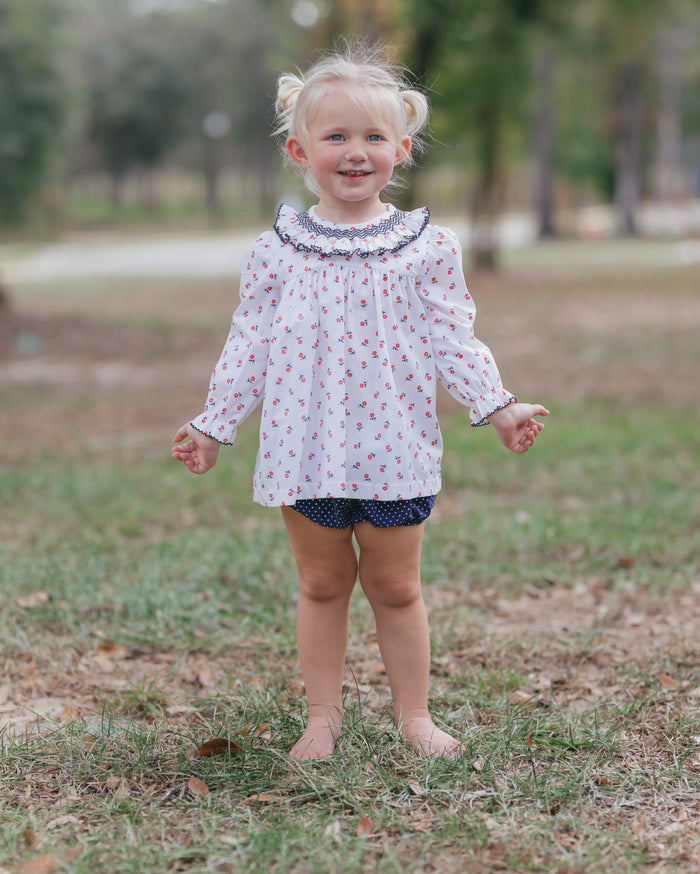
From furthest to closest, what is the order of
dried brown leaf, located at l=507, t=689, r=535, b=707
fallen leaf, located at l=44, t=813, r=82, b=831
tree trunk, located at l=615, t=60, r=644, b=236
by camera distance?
tree trunk, located at l=615, t=60, r=644, b=236
dried brown leaf, located at l=507, t=689, r=535, b=707
fallen leaf, located at l=44, t=813, r=82, b=831

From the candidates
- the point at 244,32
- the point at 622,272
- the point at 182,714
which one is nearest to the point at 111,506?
the point at 182,714

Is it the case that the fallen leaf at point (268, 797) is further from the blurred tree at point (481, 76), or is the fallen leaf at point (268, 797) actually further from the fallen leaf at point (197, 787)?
the blurred tree at point (481, 76)

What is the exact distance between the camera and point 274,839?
8.27 feet

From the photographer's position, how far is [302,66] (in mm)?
12914

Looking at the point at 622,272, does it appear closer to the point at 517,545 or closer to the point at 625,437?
the point at 625,437

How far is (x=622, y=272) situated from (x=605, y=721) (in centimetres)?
2064

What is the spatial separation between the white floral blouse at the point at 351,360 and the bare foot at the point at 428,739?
686 mm

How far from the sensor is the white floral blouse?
2812 millimetres

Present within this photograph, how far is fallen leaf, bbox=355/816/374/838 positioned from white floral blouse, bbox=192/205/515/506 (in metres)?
0.78

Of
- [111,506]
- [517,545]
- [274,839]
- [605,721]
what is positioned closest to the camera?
[274,839]

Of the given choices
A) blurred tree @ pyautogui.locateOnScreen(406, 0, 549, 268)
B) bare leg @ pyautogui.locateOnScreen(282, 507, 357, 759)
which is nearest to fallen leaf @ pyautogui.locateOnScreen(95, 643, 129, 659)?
bare leg @ pyautogui.locateOnScreen(282, 507, 357, 759)

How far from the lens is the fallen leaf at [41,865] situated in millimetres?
2426

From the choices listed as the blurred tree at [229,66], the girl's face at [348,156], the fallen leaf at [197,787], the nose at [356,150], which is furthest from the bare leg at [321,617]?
the blurred tree at [229,66]

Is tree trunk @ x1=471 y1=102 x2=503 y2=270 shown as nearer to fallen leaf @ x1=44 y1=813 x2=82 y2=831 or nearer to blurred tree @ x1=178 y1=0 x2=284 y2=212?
fallen leaf @ x1=44 y1=813 x2=82 y2=831
